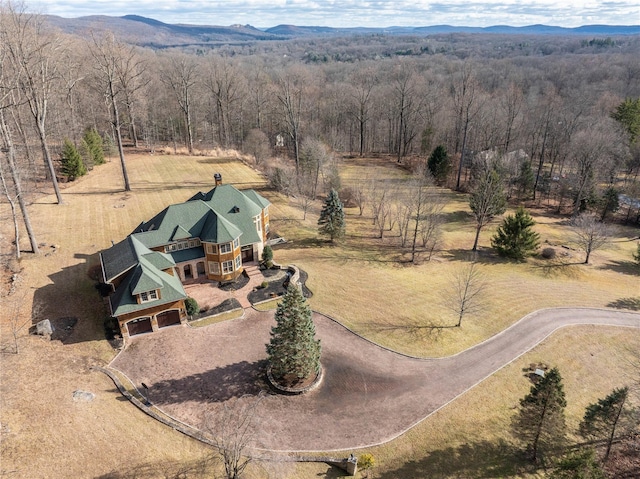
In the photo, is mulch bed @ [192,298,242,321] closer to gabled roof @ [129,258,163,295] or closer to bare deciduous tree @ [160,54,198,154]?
gabled roof @ [129,258,163,295]

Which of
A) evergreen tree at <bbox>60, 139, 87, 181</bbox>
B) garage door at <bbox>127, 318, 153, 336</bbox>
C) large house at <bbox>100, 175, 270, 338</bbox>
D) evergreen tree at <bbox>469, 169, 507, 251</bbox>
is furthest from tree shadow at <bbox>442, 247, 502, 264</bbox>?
evergreen tree at <bbox>60, 139, 87, 181</bbox>

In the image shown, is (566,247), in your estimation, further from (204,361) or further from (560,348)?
(204,361)

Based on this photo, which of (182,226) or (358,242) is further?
(358,242)

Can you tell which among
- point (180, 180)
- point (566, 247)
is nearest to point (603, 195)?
point (566, 247)

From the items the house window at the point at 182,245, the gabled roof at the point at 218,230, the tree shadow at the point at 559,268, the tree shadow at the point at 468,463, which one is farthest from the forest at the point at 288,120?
the tree shadow at the point at 468,463

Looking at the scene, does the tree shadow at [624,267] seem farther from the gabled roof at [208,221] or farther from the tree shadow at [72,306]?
the tree shadow at [72,306]

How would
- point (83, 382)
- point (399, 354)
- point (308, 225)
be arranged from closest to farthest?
point (83, 382) → point (399, 354) → point (308, 225)

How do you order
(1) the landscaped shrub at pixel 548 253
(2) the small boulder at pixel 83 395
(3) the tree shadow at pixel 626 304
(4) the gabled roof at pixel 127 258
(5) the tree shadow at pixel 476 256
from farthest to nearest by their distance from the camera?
(1) the landscaped shrub at pixel 548 253, (5) the tree shadow at pixel 476 256, (3) the tree shadow at pixel 626 304, (4) the gabled roof at pixel 127 258, (2) the small boulder at pixel 83 395
